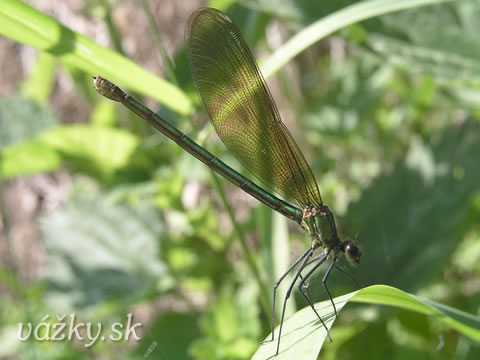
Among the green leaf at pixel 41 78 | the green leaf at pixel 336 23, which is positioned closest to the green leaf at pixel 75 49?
the green leaf at pixel 336 23

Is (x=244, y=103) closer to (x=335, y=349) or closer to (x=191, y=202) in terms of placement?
(x=335, y=349)

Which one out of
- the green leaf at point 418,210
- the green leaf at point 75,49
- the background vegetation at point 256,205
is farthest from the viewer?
the green leaf at point 418,210

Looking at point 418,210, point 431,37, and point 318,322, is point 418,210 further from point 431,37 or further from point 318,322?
point 318,322

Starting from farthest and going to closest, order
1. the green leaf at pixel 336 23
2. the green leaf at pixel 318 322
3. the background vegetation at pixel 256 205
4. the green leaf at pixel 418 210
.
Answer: the green leaf at pixel 418 210
the background vegetation at pixel 256 205
the green leaf at pixel 336 23
the green leaf at pixel 318 322

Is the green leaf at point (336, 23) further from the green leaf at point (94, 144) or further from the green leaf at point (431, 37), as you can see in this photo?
the green leaf at point (94, 144)

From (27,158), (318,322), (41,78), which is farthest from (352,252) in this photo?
(41,78)

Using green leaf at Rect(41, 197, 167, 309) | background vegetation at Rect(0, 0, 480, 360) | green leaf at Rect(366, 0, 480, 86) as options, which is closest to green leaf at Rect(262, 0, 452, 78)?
background vegetation at Rect(0, 0, 480, 360)

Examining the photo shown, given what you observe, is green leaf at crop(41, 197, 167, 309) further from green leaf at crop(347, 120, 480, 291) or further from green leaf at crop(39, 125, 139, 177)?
green leaf at crop(347, 120, 480, 291)

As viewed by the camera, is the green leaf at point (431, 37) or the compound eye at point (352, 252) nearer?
the compound eye at point (352, 252)
